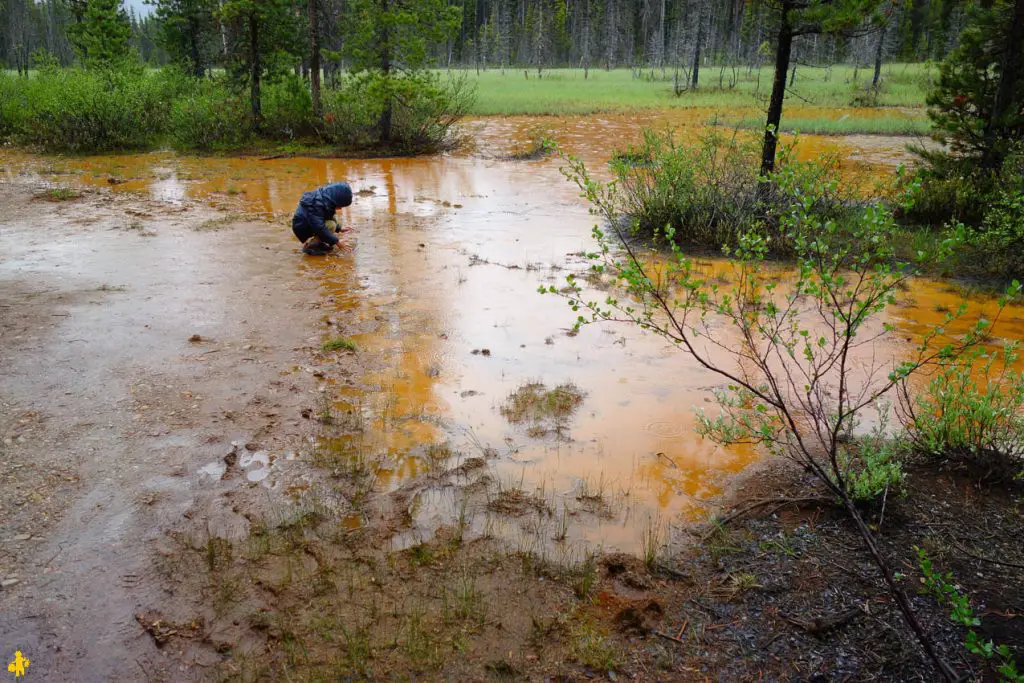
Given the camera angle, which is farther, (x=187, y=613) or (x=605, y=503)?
(x=605, y=503)

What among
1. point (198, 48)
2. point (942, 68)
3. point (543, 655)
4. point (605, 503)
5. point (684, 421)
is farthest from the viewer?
point (198, 48)

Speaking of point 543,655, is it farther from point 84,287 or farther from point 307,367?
point 84,287

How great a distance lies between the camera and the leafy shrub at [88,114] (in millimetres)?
17141

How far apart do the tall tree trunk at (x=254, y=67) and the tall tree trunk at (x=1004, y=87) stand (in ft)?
51.2

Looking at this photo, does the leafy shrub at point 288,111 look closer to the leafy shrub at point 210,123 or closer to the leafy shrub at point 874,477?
the leafy shrub at point 210,123

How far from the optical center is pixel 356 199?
44.2ft

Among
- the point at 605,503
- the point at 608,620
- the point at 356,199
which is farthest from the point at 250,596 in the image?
the point at 356,199

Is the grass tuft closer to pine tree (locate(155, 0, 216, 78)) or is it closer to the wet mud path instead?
the wet mud path

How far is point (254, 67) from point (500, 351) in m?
Result: 14.8

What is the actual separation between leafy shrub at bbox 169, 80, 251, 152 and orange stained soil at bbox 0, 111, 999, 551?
3.91 m

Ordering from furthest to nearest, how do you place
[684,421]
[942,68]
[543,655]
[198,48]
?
[198,48]
[942,68]
[684,421]
[543,655]

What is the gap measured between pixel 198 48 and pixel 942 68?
27.6 m

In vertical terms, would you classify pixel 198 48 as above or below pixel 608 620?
above

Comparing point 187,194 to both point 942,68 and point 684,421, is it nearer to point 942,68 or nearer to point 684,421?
point 684,421
